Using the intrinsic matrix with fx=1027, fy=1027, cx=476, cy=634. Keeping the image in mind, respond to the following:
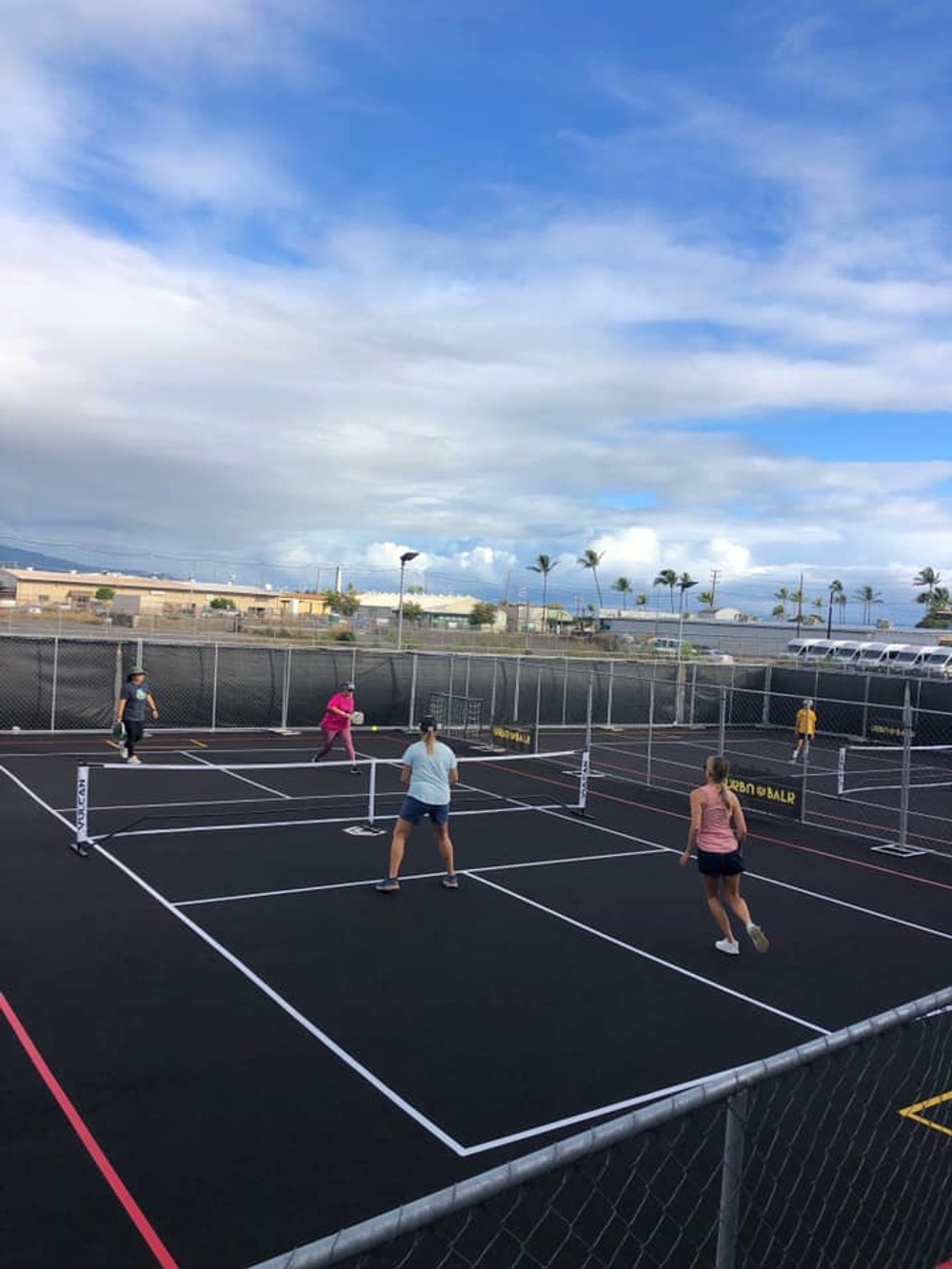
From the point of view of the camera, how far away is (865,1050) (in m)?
7.11

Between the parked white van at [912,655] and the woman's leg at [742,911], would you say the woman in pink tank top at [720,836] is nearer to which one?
the woman's leg at [742,911]

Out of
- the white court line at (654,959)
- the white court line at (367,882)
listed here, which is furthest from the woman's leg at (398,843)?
the white court line at (654,959)

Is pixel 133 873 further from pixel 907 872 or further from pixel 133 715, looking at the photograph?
pixel 907 872

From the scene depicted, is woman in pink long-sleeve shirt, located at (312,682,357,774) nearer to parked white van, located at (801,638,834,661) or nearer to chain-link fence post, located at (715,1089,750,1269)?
chain-link fence post, located at (715,1089,750,1269)

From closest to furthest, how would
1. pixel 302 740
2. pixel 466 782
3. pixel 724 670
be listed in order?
pixel 466 782, pixel 302 740, pixel 724 670

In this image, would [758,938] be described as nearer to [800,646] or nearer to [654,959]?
[654,959]

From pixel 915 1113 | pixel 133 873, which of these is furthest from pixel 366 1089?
pixel 133 873

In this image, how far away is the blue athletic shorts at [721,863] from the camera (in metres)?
9.02

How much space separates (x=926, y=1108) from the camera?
6.21 metres

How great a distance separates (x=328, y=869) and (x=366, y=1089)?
560 cm

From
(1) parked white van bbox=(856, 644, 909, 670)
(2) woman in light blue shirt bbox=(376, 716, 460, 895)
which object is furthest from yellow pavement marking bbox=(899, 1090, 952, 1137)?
(1) parked white van bbox=(856, 644, 909, 670)

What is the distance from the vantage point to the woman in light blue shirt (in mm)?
10602

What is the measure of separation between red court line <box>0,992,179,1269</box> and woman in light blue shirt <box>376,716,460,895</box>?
4.24m

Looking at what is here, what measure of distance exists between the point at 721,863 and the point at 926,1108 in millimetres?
3009
